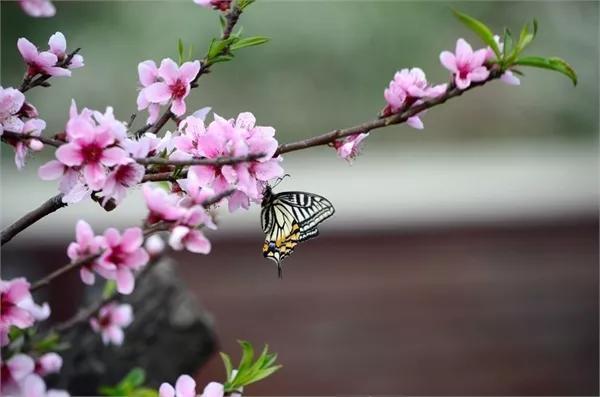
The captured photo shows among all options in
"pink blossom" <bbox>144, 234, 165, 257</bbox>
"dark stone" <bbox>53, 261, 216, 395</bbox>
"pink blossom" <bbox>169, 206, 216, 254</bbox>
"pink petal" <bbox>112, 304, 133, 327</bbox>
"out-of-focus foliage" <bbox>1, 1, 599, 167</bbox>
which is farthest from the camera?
"out-of-focus foliage" <bbox>1, 1, 599, 167</bbox>

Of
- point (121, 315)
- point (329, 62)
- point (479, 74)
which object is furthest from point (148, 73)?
point (329, 62)

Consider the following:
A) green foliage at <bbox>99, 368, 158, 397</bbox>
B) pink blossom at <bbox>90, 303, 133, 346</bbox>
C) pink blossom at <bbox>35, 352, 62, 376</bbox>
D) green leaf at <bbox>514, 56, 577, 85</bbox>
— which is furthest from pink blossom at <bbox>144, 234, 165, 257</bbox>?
green leaf at <bbox>514, 56, 577, 85</bbox>

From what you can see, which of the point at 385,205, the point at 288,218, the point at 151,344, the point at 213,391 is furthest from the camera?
the point at 385,205

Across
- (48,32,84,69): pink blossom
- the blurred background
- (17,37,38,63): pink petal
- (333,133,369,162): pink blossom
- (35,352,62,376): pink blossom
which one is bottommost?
(35,352,62,376): pink blossom

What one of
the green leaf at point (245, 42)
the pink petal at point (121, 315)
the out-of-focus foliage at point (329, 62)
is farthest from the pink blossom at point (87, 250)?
the out-of-focus foliage at point (329, 62)

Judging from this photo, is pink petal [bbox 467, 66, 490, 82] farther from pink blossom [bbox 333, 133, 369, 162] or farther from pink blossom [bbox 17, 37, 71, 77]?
pink blossom [bbox 17, 37, 71, 77]

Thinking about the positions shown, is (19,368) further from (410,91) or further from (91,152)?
(410,91)
